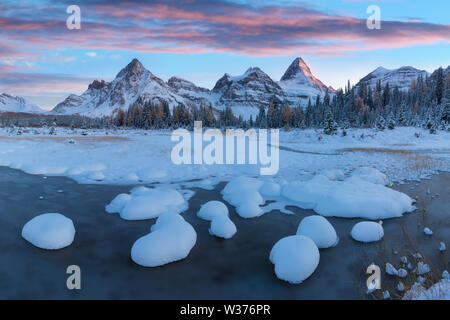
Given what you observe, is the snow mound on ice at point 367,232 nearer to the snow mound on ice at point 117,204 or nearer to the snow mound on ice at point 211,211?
the snow mound on ice at point 211,211

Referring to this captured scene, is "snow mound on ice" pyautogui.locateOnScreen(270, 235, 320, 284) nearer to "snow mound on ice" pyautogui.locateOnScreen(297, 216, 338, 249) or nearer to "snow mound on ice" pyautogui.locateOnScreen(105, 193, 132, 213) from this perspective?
"snow mound on ice" pyautogui.locateOnScreen(297, 216, 338, 249)

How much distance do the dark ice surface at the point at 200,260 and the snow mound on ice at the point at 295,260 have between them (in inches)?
6.1

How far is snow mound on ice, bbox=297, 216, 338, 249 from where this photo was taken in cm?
611

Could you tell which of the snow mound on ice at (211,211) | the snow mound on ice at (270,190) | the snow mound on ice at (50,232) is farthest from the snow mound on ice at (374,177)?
the snow mound on ice at (50,232)

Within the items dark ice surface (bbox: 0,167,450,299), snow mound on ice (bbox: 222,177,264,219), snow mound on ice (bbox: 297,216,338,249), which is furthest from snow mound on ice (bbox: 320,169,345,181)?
snow mound on ice (bbox: 297,216,338,249)

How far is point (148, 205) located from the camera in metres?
8.21

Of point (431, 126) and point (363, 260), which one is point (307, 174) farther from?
point (431, 126)

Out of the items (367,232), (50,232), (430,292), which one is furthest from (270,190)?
(50,232)

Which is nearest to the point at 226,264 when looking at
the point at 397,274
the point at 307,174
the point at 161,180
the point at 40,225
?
the point at 397,274

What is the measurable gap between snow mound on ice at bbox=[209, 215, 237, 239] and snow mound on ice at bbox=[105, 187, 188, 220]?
1629 millimetres

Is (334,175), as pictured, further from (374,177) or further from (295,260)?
(295,260)

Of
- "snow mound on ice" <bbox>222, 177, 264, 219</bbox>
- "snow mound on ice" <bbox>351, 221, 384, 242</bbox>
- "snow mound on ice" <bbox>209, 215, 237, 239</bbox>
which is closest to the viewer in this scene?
"snow mound on ice" <bbox>351, 221, 384, 242</bbox>

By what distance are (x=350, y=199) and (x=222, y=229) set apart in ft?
15.5

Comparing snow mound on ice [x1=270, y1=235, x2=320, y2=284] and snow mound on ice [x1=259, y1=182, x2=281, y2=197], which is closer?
snow mound on ice [x1=270, y1=235, x2=320, y2=284]
